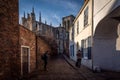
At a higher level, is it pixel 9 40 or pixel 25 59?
pixel 9 40

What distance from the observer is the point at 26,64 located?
40.7 feet

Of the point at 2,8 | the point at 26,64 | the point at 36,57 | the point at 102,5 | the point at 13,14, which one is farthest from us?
the point at 36,57

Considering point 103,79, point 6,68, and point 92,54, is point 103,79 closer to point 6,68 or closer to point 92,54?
point 92,54

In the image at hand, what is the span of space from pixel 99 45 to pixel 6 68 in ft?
26.0

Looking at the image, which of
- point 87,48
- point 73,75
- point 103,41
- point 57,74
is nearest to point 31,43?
point 57,74

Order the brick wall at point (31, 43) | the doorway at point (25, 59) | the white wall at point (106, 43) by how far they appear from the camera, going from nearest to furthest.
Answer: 1. the brick wall at point (31, 43)
2. the doorway at point (25, 59)
3. the white wall at point (106, 43)

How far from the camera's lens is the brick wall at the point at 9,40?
23.6 feet

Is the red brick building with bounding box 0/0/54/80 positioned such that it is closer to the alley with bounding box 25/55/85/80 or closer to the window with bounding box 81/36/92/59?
the alley with bounding box 25/55/85/80

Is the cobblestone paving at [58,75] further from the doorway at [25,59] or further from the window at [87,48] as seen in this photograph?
the window at [87,48]

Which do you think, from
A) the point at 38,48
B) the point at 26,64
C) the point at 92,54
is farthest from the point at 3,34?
the point at 38,48

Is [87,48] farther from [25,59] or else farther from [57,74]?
[25,59]

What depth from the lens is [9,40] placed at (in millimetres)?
7840

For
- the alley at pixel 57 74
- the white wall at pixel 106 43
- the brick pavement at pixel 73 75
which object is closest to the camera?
the brick pavement at pixel 73 75

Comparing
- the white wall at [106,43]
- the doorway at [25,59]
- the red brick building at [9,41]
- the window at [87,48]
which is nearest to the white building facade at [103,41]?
the white wall at [106,43]
